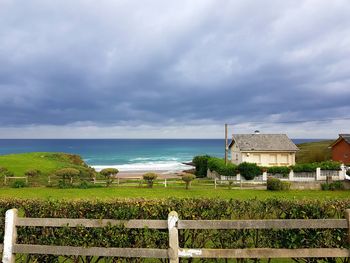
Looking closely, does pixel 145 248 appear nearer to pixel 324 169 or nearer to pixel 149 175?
pixel 149 175

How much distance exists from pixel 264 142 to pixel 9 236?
4798 cm

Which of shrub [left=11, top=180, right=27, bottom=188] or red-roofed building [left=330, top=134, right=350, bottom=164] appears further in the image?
red-roofed building [left=330, top=134, right=350, bottom=164]

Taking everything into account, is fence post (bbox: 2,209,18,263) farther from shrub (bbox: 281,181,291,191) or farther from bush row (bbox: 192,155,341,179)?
bush row (bbox: 192,155,341,179)

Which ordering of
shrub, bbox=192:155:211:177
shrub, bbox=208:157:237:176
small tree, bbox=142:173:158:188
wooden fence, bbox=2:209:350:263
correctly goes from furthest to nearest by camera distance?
shrub, bbox=192:155:211:177
shrub, bbox=208:157:237:176
small tree, bbox=142:173:158:188
wooden fence, bbox=2:209:350:263

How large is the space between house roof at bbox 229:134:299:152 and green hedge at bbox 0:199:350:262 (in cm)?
4296

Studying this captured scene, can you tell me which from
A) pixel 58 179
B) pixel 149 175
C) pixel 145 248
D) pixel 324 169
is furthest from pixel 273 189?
pixel 145 248

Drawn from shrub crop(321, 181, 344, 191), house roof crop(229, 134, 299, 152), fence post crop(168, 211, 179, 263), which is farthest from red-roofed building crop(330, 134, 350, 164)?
fence post crop(168, 211, 179, 263)

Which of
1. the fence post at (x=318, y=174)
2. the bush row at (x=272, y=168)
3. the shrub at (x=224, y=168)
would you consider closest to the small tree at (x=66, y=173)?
the shrub at (x=224, y=168)

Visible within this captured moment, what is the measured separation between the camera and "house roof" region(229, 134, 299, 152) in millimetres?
49044

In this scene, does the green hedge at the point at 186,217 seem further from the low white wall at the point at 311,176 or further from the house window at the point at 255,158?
the house window at the point at 255,158

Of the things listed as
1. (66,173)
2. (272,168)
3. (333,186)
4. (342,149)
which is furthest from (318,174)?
(66,173)

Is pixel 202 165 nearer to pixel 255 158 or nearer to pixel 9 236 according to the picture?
pixel 255 158

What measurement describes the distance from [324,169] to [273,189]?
9782mm

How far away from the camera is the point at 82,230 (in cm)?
643
